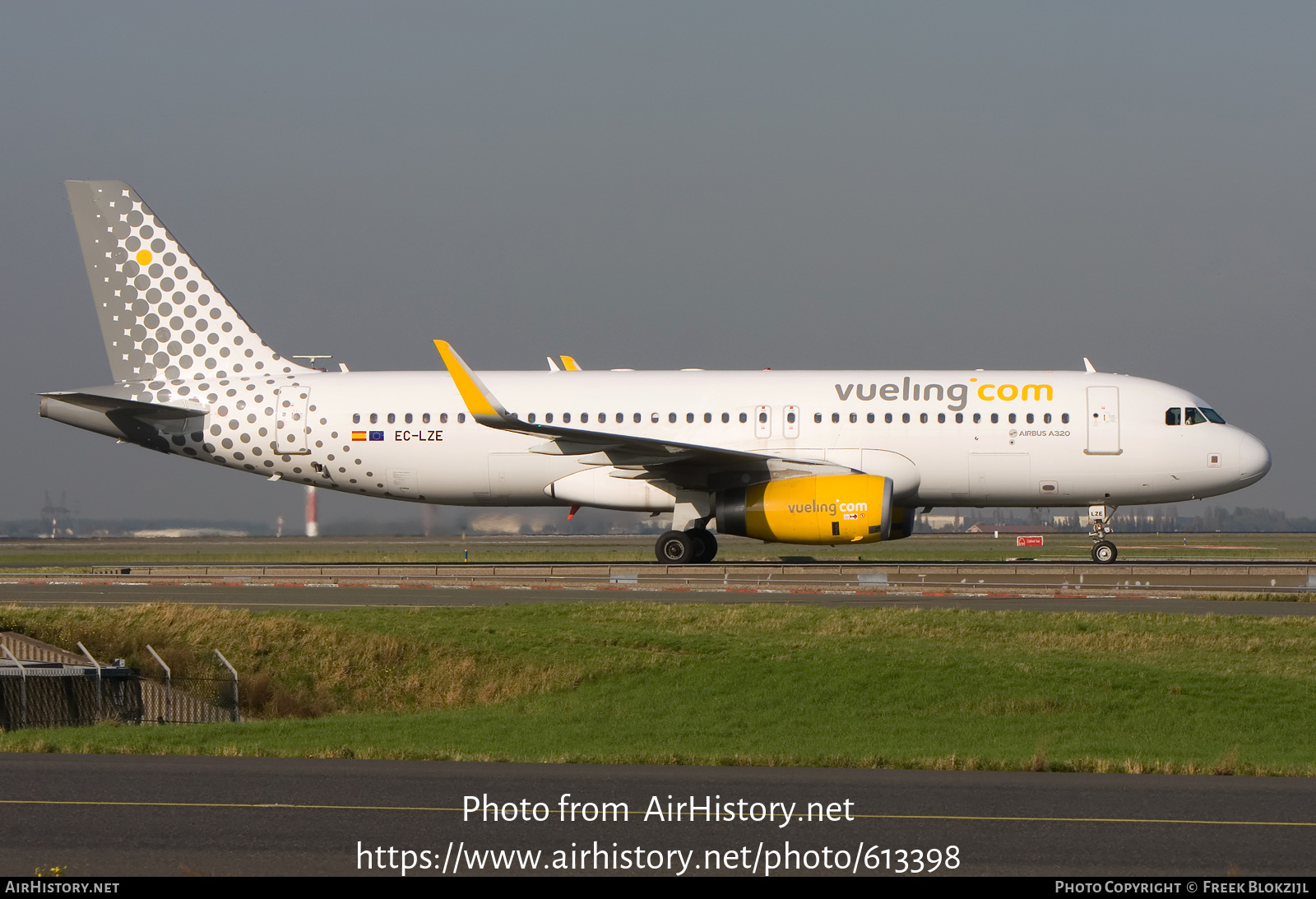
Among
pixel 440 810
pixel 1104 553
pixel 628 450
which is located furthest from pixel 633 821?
pixel 1104 553

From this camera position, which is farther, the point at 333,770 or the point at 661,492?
the point at 661,492

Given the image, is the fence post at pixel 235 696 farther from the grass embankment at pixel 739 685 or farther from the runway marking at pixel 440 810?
the runway marking at pixel 440 810

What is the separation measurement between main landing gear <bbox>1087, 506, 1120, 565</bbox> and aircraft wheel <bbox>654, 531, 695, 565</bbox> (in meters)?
8.92

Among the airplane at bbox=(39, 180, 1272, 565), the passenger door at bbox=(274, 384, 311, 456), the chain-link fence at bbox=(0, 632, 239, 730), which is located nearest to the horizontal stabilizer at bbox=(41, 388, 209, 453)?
the airplane at bbox=(39, 180, 1272, 565)

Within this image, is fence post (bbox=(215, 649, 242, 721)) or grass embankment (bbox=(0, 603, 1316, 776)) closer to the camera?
grass embankment (bbox=(0, 603, 1316, 776))

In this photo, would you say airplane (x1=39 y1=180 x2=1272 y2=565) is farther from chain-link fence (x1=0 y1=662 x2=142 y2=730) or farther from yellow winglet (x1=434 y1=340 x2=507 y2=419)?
chain-link fence (x1=0 y1=662 x2=142 y2=730)

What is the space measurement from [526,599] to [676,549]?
21.8 feet

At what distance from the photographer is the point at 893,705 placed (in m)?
16.8

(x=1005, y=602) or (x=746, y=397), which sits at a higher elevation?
(x=746, y=397)

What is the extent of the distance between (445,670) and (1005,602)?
9.70 metres

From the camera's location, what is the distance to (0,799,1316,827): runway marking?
879cm
